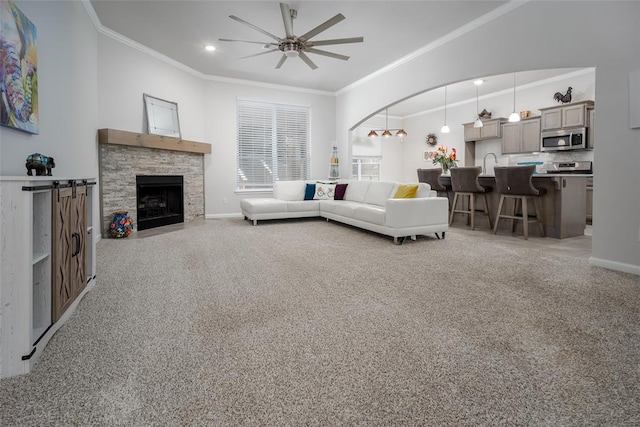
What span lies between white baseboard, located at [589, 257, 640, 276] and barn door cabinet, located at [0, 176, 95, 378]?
A: 4.24m

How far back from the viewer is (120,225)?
4.51 metres

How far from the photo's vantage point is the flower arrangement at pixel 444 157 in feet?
23.0

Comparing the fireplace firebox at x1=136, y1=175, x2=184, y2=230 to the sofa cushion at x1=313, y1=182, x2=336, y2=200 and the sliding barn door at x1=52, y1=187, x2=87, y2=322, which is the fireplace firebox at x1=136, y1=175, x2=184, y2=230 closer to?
the sofa cushion at x1=313, y1=182, x2=336, y2=200

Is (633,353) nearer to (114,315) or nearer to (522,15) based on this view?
(114,315)

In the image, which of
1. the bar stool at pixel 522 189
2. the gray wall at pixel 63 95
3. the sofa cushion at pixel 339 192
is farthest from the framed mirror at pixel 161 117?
the bar stool at pixel 522 189

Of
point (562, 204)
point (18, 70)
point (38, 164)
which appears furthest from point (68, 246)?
point (562, 204)

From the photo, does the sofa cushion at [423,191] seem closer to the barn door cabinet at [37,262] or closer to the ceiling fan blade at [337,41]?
the ceiling fan blade at [337,41]

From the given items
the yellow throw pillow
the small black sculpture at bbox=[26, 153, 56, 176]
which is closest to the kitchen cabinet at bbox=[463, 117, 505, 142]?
the yellow throw pillow

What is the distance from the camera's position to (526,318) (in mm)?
1920

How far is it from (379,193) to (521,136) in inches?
157

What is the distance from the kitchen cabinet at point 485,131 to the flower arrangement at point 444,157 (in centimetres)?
53

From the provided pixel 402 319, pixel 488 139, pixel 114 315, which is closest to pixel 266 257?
pixel 114 315

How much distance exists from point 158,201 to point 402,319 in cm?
513

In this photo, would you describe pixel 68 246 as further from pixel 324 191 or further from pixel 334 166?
pixel 334 166
